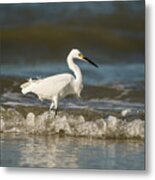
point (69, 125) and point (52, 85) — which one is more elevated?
point (52, 85)

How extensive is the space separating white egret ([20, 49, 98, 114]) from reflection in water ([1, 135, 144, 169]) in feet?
0.50

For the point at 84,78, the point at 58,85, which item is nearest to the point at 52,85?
the point at 58,85

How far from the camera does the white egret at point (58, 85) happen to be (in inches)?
87.0

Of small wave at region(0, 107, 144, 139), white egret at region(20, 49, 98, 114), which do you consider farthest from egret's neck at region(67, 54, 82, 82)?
small wave at region(0, 107, 144, 139)

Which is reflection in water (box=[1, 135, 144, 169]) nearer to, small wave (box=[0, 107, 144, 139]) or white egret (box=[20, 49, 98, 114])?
small wave (box=[0, 107, 144, 139])

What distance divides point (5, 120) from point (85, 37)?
0.46m

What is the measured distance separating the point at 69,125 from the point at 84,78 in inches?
7.7

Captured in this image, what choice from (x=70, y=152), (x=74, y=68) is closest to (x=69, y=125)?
(x=70, y=152)

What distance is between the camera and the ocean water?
85.4 inches

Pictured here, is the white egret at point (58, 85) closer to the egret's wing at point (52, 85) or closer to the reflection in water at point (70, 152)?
the egret's wing at point (52, 85)

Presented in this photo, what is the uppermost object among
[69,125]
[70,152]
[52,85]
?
[52,85]

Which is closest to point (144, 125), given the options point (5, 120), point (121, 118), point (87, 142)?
point (121, 118)

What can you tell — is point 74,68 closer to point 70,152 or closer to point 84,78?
point 84,78

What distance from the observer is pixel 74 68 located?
221 cm
